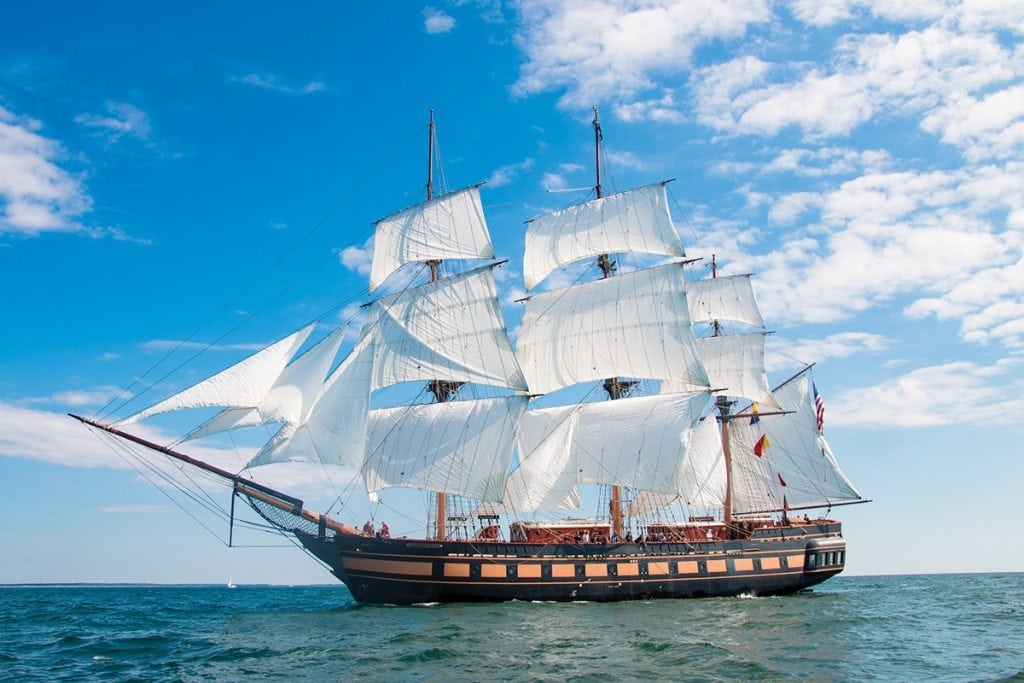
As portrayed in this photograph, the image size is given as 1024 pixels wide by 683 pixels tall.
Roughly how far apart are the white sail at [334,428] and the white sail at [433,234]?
Answer: 28.9ft

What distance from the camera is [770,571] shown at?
5225cm

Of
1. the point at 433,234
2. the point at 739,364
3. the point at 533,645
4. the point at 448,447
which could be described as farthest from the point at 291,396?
the point at 739,364

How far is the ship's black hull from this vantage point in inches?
1683

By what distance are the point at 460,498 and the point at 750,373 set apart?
1111 inches

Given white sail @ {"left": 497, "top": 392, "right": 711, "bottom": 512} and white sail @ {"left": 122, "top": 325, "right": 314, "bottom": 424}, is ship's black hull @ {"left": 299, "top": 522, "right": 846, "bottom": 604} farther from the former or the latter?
white sail @ {"left": 122, "top": 325, "right": 314, "bottom": 424}

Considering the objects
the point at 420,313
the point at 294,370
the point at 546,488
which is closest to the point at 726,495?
the point at 546,488

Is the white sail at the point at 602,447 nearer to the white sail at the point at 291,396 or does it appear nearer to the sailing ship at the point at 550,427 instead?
the sailing ship at the point at 550,427

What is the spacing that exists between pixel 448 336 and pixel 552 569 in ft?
52.0

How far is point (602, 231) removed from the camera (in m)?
59.6

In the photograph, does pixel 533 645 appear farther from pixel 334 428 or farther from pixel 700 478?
pixel 700 478

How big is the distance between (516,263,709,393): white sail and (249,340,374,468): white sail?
1496 centimetres

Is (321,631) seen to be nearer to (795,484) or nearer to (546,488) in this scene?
(546,488)

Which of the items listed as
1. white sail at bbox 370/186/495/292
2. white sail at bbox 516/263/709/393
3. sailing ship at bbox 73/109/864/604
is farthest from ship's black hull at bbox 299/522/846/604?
white sail at bbox 370/186/495/292

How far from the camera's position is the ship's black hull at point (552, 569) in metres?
42.8
